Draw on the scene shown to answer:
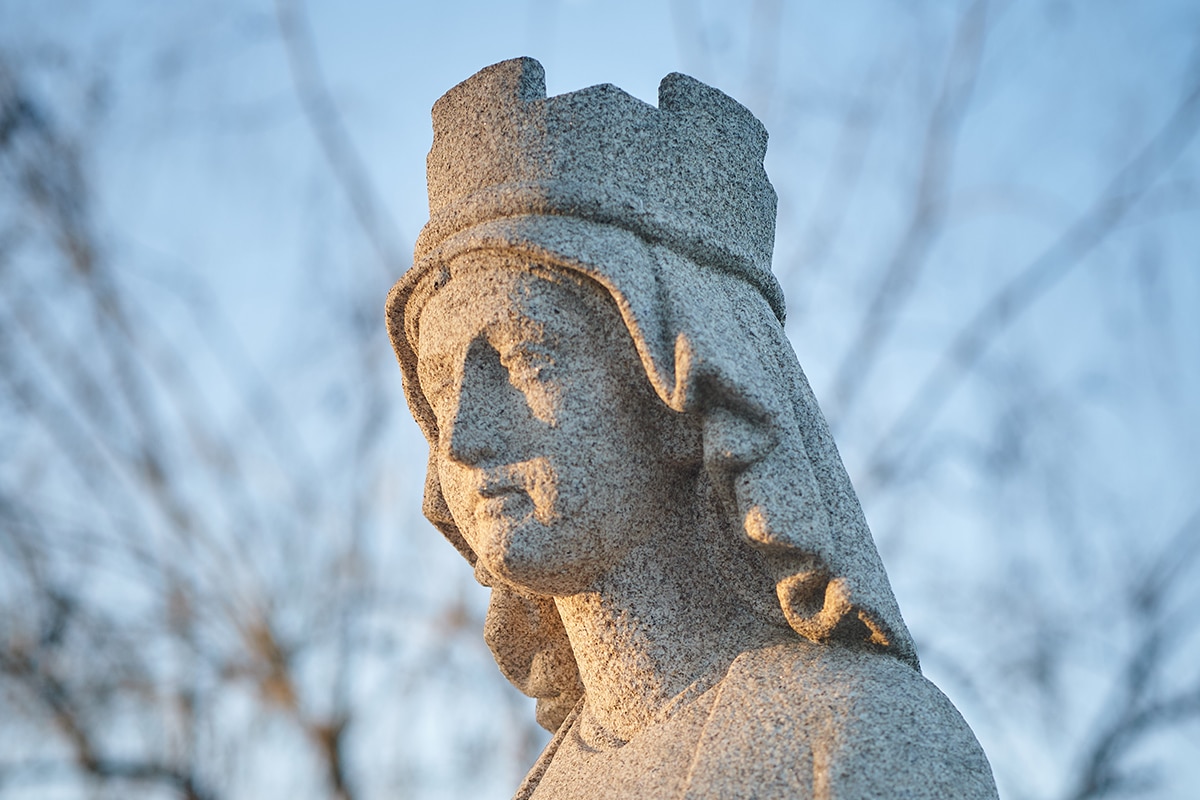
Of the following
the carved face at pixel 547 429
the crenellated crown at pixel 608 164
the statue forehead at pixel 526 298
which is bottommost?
the carved face at pixel 547 429

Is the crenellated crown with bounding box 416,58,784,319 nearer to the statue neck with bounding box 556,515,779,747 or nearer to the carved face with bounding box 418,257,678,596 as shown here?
the carved face with bounding box 418,257,678,596

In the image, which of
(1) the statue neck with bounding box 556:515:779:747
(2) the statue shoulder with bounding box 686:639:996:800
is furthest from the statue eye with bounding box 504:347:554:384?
(2) the statue shoulder with bounding box 686:639:996:800

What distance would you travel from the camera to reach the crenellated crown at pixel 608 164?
2543mm

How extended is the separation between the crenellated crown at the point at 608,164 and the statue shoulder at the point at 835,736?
2.60 ft

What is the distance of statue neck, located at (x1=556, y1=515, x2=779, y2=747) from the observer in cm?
248

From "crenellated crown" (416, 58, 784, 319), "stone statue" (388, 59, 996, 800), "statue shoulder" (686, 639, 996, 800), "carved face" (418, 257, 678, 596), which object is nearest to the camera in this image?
"statue shoulder" (686, 639, 996, 800)

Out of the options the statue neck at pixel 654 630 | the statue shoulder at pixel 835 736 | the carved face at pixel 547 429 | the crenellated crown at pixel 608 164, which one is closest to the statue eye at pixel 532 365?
the carved face at pixel 547 429

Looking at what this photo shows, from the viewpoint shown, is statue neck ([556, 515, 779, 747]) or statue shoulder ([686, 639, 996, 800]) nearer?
statue shoulder ([686, 639, 996, 800])

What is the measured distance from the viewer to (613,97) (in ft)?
8.64

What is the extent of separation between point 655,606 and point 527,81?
3.39 feet

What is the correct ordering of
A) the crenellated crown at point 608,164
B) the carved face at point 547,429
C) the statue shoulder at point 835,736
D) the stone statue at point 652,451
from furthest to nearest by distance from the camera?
the crenellated crown at point 608,164
the carved face at point 547,429
the stone statue at point 652,451
the statue shoulder at point 835,736

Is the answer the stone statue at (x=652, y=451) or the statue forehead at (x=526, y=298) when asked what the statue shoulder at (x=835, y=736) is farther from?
the statue forehead at (x=526, y=298)

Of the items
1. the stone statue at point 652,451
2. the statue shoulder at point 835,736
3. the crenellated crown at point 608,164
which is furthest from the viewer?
the crenellated crown at point 608,164

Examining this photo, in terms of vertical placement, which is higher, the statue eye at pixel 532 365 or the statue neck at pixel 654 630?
the statue eye at pixel 532 365
